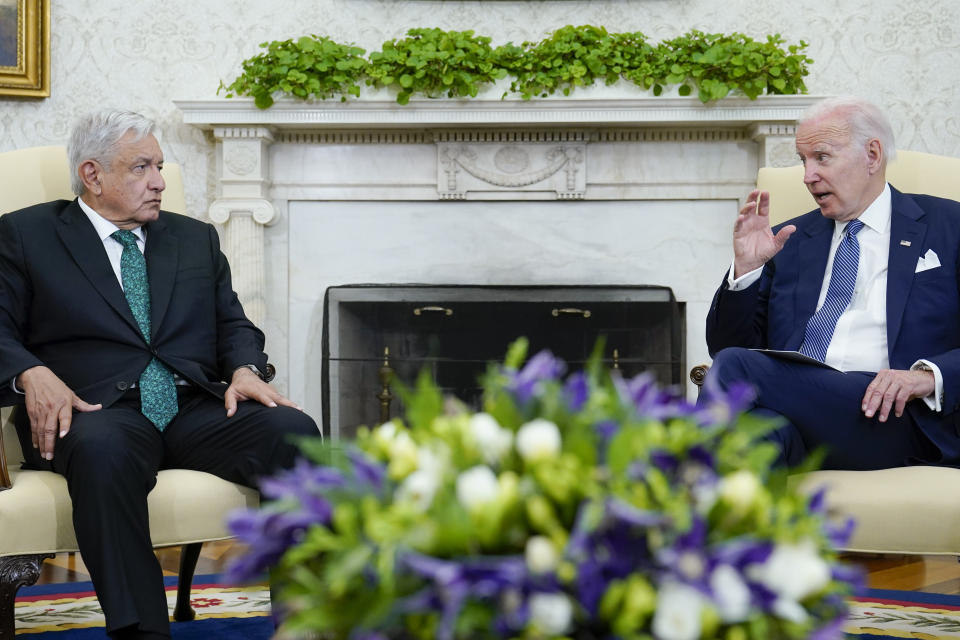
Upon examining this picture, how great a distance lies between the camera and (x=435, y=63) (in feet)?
11.3

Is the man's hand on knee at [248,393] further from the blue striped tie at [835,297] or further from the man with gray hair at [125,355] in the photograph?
the blue striped tie at [835,297]

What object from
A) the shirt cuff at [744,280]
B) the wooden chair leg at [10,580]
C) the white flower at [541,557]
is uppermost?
the shirt cuff at [744,280]

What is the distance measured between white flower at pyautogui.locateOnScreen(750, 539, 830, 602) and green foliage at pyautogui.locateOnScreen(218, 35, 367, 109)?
2.95 metres

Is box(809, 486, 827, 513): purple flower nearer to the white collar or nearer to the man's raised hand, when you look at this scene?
the man's raised hand

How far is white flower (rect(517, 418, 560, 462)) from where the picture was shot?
791 millimetres

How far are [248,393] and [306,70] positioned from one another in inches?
66.2

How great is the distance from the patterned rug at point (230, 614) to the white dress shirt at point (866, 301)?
2.08 ft

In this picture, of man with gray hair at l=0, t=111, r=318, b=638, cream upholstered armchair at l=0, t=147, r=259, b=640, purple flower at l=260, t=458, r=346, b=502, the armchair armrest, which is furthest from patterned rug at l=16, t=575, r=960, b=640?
purple flower at l=260, t=458, r=346, b=502

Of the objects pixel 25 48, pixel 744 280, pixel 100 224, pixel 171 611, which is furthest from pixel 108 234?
pixel 25 48

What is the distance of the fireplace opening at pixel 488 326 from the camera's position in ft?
12.0

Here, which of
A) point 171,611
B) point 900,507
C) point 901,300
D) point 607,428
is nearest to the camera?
→ point 607,428

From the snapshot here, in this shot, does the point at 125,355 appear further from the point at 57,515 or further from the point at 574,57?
the point at 574,57

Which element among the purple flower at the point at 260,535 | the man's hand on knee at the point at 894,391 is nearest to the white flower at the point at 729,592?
the purple flower at the point at 260,535

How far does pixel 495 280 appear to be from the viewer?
3.78 metres
